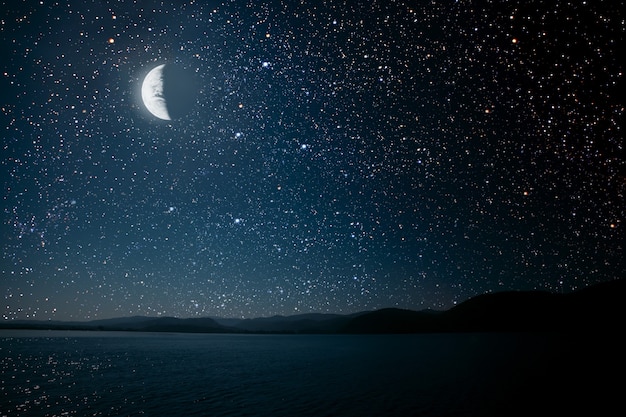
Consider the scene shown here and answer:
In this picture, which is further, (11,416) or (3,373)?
(3,373)

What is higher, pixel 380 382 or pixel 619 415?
pixel 619 415

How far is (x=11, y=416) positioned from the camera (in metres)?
17.7

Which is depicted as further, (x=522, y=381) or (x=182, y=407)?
(x=522, y=381)

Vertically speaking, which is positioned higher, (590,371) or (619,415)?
(619,415)

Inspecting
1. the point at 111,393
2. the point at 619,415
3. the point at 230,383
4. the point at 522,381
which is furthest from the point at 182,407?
the point at 522,381

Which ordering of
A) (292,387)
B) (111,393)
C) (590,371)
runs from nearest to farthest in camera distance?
(111,393) → (292,387) → (590,371)

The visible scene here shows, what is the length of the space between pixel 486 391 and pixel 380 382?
9.28 meters

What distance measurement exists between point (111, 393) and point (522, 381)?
3520 cm

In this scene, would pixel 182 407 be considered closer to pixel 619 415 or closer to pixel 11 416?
pixel 11 416

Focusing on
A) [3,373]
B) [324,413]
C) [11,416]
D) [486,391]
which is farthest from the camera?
[3,373]

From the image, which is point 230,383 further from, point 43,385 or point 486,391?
point 486,391

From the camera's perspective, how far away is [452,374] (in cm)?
3772

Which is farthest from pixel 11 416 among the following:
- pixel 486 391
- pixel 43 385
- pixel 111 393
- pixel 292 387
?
pixel 486 391

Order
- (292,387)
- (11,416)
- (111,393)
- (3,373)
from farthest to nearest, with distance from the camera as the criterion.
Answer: (3,373), (292,387), (111,393), (11,416)
